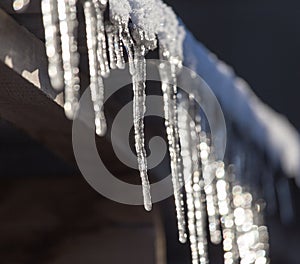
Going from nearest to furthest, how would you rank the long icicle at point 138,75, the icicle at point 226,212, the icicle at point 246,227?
1. the long icicle at point 138,75
2. the icicle at point 226,212
3. the icicle at point 246,227

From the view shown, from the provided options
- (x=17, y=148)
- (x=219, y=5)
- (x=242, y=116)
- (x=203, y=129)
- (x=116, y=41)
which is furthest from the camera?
(x=219, y=5)

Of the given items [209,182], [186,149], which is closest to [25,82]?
[186,149]

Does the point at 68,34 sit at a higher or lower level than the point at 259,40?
lower

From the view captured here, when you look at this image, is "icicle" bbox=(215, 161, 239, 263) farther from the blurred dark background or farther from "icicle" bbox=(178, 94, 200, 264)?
the blurred dark background

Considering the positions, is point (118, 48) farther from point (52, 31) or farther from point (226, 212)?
point (226, 212)

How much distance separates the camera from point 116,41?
5.52ft

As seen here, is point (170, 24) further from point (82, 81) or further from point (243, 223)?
point (243, 223)

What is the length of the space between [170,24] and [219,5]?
2.02 m

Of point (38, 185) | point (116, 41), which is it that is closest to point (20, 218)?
point (38, 185)

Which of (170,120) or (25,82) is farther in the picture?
(170,120)

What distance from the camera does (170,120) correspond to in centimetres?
206

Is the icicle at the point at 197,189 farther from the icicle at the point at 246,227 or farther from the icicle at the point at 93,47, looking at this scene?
the icicle at the point at 93,47

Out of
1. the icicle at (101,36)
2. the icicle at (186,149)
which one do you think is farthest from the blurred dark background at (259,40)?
the icicle at (101,36)

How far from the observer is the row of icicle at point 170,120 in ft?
4.88
